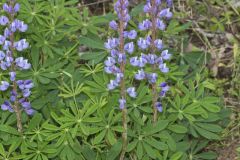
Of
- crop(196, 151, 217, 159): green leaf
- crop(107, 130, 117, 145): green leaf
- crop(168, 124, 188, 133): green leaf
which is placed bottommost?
crop(196, 151, 217, 159): green leaf

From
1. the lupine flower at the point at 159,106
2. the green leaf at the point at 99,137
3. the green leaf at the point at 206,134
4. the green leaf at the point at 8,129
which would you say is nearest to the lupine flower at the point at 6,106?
the green leaf at the point at 8,129

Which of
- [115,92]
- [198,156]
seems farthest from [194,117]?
[115,92]

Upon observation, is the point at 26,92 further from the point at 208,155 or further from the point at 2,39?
the point at 208,155

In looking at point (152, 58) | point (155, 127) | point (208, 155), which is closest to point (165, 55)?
point (152, 58)

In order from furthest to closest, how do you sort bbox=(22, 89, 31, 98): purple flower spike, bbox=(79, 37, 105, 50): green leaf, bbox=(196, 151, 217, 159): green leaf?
bbox=(79, 37, 105, 50): green leaf → bbox=(196, 151, 217, 159): green leaf → bbox=(22, 89, 31, 98): purple flower spike

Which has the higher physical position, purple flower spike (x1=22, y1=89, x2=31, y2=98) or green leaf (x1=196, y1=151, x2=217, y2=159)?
purple flower spike (x1=22, y1=89, x2=31, y2=98)

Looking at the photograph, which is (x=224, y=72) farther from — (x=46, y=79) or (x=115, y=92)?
(x=46, y=79)

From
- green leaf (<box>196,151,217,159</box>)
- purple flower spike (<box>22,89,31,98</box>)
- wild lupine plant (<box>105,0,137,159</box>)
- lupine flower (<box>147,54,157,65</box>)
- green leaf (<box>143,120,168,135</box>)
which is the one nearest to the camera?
wild lupine plant (<box>105,0,137,159</box>)

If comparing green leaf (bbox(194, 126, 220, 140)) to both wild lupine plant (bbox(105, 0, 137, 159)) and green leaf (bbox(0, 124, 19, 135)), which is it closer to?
wild lupine plant (bbox(105, 0, 137, 159))

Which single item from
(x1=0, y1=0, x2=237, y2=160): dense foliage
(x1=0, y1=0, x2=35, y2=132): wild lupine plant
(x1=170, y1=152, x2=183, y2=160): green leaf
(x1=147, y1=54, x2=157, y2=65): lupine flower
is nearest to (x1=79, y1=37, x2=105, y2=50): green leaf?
(x1=0, y1=0, x2=237, y2=160): dense foliage
